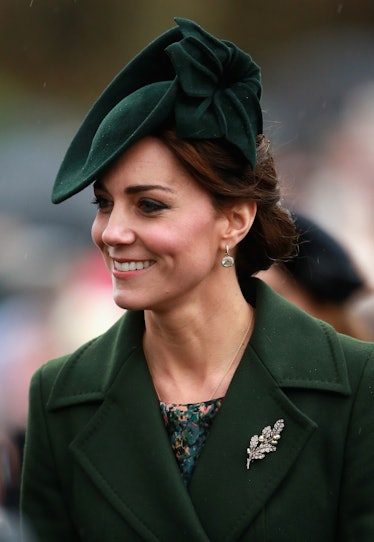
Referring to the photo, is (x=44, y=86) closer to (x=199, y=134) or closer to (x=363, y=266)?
(x=363, y=266)

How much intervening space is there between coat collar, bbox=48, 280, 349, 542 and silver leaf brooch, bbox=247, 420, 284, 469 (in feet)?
0.05

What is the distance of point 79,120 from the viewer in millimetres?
5273

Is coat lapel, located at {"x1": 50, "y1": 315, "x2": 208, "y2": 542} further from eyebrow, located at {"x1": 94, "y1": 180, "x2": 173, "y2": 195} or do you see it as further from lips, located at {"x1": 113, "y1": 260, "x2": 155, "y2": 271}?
eyebrow, located at {"x1": 94, "y1": 180, "x2": 173, "y2": 195}

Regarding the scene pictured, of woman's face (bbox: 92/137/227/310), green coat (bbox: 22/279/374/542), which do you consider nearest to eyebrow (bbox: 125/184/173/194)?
woman's face (bbox: 92/137/227/310)

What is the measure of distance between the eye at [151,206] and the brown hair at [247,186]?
111 millimetres

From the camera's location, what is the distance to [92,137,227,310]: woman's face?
246 cm

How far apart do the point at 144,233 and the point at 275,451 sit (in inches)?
25.2

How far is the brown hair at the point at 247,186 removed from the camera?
246 centimetres

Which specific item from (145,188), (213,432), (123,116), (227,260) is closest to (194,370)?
(213,432)

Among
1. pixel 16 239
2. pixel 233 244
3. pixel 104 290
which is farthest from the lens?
pixel 16 239

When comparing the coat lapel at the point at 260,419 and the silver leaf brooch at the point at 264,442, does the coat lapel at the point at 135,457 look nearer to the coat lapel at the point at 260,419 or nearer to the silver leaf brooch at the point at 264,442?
the coat lapel at the point at 260,419

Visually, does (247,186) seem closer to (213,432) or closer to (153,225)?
(153,225)

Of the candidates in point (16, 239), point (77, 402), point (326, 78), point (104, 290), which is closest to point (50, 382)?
point (77, 402)

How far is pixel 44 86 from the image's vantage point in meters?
5.34
